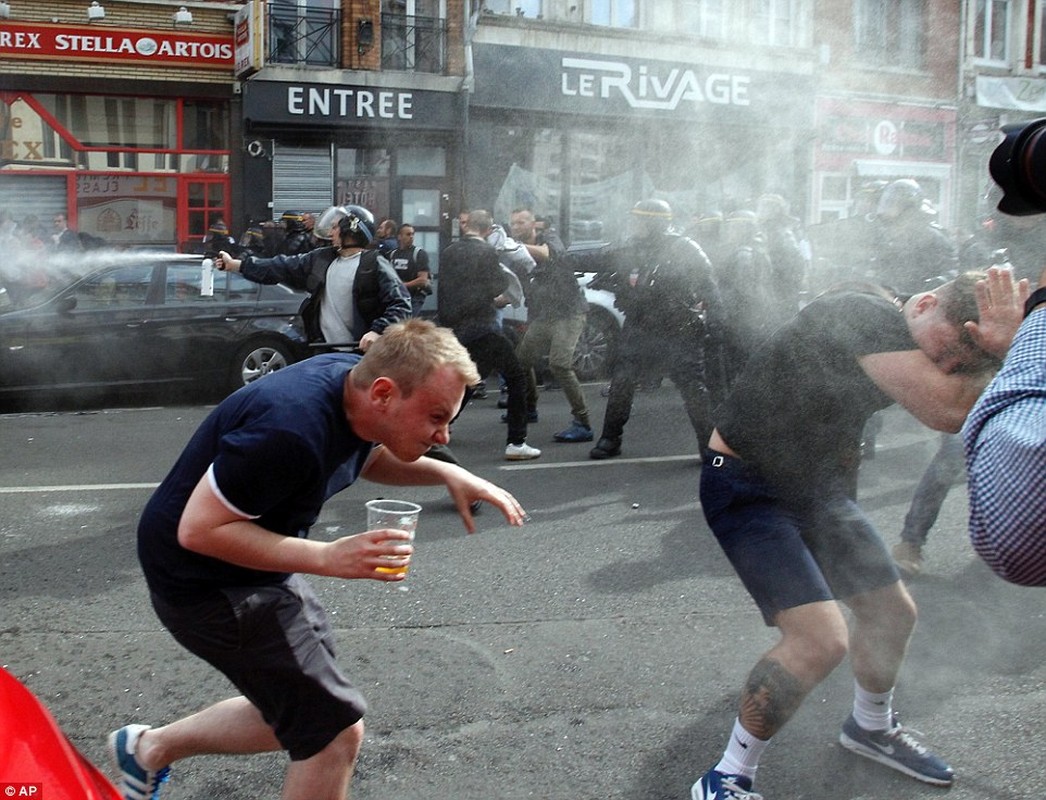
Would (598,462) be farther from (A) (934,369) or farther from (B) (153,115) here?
(B) (153,115)

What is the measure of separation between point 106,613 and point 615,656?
1.95 metres

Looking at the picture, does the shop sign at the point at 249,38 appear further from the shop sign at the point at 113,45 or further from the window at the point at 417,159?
the window at the point at 417,159

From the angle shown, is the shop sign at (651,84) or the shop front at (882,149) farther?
the shop sign at (651,84)

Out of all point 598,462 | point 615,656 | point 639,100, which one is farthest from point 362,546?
point 639,100

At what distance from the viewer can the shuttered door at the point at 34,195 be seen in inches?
623

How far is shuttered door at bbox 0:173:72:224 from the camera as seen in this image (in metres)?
15.8

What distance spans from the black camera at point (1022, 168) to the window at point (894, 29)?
5.09 metres

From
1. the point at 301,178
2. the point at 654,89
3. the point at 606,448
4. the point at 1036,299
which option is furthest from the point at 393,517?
the point at 301,178

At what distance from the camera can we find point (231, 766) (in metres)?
3.24

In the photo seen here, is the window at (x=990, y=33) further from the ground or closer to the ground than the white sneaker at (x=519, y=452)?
further from the ground

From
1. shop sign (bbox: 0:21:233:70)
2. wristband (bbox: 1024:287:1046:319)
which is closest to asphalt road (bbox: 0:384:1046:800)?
wristband (bbox: 1024:287:1046:319)

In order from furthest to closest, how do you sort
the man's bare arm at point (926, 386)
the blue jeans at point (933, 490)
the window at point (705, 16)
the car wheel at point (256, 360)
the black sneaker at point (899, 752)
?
the car wheel at point (256, 360), the window at point (705, 16), the blue jeans at point (933, 490), the black sneaker at point (899, 752), the man's bare arm at point (926, 386)

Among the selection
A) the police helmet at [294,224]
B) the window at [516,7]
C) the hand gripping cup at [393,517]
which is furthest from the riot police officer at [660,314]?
the police helmet at [294,224]

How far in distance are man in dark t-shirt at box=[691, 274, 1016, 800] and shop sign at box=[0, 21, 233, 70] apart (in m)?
14.9
